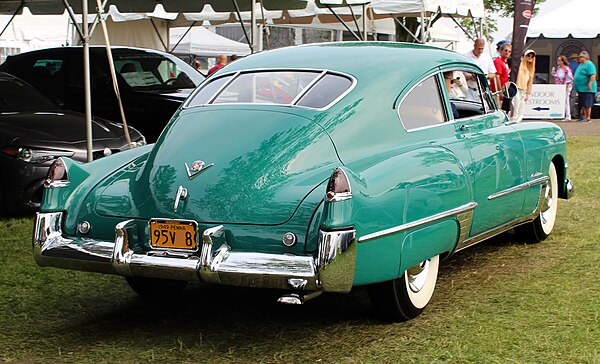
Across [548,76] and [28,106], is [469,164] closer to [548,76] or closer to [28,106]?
[28,106]

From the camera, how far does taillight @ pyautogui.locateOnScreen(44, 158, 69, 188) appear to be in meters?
5.17

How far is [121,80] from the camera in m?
11.8

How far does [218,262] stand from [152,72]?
7.96 m

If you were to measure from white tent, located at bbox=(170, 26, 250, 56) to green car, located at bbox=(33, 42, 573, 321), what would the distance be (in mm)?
21946

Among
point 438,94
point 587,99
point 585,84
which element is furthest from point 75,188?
point 587,99

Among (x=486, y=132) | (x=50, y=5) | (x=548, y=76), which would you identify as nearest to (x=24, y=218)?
(x=486, y=132)

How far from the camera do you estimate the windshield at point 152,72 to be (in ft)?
38.9

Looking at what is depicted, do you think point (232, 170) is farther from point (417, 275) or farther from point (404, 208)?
point (417, 275)

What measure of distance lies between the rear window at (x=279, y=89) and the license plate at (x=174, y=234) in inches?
39.7

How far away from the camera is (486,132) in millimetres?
6082

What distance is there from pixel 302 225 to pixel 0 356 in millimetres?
1731

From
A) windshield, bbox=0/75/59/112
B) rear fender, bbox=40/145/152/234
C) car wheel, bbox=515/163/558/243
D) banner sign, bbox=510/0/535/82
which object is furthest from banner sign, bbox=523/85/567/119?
rear fender, bbox=40/145/152/234

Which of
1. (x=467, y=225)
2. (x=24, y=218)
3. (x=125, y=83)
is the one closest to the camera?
(x=467, y=225)

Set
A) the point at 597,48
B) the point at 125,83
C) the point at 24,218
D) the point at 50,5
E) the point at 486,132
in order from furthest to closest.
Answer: the point at 597,48 < the point at 50,5 < the point at 125,83 < the point at 24,218 < the point at 486,132
